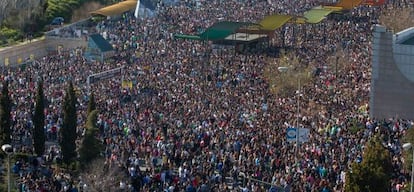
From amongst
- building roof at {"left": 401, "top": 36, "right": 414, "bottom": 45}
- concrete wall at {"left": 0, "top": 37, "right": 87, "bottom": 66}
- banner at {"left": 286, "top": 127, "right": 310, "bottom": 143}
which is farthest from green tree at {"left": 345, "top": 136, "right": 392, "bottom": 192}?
concrete wall at {"left": 0, "top": 37, "right": 87, "bottom": 66}

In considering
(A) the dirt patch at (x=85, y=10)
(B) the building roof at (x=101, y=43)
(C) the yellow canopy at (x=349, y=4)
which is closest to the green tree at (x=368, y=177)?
(B) the building roof at (x=101, y=43)

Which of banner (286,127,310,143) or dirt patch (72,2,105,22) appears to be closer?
banner (286,127,310,143)

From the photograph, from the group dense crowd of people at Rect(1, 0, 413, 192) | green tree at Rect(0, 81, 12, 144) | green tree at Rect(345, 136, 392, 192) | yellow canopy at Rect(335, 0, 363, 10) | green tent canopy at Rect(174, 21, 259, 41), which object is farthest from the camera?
yellow canopy at Rect(335, 0, 363, 10)

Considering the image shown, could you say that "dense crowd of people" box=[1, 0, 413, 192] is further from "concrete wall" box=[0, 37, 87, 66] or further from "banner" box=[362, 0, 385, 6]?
"banner" box=[362, 0, 385, 6]

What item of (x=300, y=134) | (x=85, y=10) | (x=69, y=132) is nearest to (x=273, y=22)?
(x=85, y=10)

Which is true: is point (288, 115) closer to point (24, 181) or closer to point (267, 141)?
point (267, 141)

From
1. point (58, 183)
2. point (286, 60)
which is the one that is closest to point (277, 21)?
point (286, 60)

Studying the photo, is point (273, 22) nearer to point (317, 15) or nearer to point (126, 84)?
point (317, 15)
